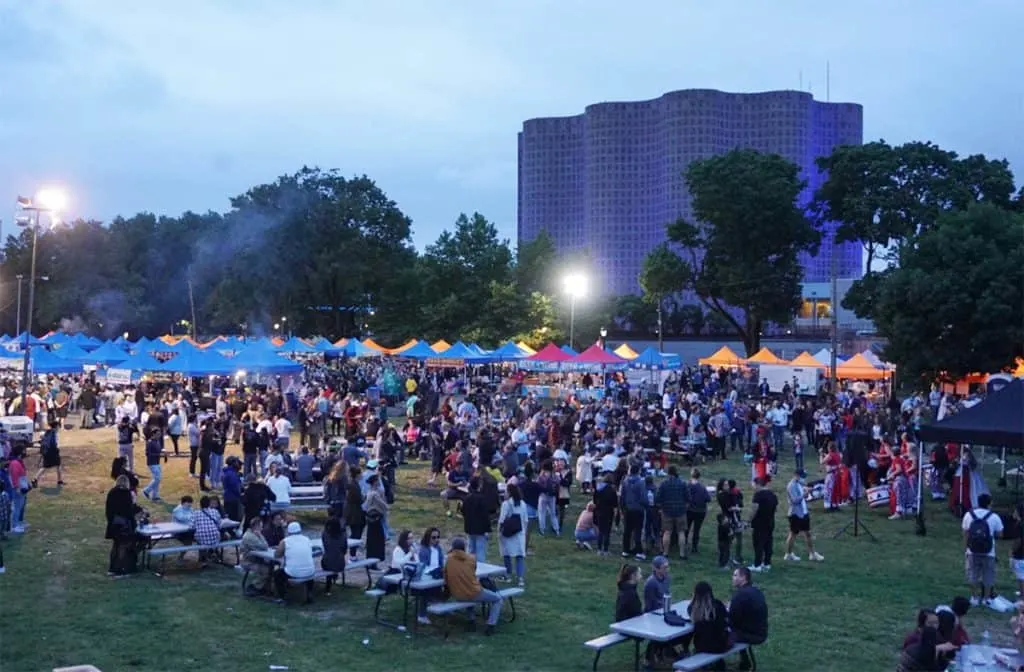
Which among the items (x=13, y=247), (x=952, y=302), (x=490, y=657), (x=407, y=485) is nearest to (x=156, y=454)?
(x=407, y=485)

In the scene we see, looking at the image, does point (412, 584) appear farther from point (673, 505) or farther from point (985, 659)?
point (985, 659)

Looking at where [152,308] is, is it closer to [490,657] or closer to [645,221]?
[645,221]

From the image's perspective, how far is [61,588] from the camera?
35.7 feet

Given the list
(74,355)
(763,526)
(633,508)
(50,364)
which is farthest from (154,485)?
(74,355)

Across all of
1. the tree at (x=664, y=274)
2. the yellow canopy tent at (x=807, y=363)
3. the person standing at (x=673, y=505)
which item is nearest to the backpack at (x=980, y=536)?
the person standing at (x=673, y=505)

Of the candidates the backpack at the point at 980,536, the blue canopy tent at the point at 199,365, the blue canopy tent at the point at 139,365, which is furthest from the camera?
the blue canopy tent at the point at 139,365

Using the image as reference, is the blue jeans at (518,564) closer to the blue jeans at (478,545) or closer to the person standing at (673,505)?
the blue jeans at (478,545)

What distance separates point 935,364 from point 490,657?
18903 mm

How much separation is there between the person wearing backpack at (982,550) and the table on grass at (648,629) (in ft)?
14.4

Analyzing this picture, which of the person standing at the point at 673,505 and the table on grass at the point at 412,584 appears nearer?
the table on grass at the point at 412,584

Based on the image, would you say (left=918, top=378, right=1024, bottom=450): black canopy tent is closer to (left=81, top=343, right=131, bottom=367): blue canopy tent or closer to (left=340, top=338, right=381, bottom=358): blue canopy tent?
(left=81, top=343, right=131, bottom=367): blue canopy tent

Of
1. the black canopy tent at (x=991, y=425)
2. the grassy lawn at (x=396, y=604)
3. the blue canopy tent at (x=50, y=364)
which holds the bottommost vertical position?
the grassy lawn at (x=396, y=604)

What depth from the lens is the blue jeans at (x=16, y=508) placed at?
13.6 metres

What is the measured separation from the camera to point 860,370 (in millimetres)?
36312
